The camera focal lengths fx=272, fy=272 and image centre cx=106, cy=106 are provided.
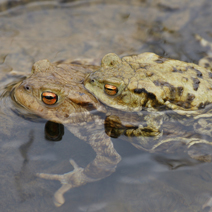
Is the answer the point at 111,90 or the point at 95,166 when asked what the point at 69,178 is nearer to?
the point at 95,166

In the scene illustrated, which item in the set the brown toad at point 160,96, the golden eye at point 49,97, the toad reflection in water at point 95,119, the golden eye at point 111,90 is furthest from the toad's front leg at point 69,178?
the golden eye at point 111,90

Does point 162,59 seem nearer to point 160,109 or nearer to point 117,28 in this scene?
point 160,109

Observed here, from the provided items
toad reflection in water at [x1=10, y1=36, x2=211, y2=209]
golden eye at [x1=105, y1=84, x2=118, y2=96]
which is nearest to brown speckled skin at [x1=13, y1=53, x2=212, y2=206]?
toad reflection in water at [x1=10, y1=36, x2=211, y2=209]

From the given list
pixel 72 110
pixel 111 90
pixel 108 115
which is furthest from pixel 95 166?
pixel 111 90

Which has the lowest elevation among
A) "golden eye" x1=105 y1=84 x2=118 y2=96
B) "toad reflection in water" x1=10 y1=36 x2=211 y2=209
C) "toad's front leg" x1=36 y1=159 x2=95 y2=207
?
"toad's front leg" x1=36 y1=159 x2=95 y2=207

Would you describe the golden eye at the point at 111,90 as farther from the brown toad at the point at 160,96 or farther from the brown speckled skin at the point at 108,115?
the brown speckled skin at the point at 108,115

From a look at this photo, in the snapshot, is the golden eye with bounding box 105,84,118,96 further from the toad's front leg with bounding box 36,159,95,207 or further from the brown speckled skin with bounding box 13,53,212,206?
the toad's front leg with bounding box 36,159,95,207
